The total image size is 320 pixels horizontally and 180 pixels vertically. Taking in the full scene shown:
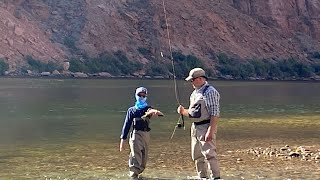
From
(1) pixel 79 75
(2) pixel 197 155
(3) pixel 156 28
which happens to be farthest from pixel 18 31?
(2) pixel 197 155

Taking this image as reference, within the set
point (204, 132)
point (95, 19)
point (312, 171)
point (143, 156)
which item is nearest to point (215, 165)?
point (204, 132)

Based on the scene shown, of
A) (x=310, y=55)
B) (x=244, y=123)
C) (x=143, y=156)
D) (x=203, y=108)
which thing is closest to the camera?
(x=203, y=108)

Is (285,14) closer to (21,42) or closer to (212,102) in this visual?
(21,42)

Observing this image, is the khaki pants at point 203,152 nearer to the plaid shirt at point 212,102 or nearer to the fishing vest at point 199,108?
the fishing vest at point 199,108

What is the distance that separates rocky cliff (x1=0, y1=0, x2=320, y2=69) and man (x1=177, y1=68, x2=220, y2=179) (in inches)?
3072

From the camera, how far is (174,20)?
117 m

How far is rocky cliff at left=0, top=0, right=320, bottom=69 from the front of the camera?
3844 inches

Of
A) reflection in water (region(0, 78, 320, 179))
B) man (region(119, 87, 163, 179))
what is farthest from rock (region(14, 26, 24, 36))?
man (region(119, 87, 163, 179))

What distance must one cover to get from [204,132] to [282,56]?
11250 cm

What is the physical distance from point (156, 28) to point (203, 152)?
10094cm

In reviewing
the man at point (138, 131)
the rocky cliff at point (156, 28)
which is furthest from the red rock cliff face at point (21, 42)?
the man at point (138, 131)

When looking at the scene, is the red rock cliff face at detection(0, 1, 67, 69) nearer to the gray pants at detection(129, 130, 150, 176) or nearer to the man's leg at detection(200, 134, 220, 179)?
the gray pants at detection(129, 130, 150, 176)

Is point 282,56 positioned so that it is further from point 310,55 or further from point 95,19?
point 95,19

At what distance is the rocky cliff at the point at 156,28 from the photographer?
97.6m
